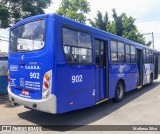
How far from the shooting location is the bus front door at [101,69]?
7.33 meters

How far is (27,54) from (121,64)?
4.86m

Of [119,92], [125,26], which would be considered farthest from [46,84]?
[125,26]

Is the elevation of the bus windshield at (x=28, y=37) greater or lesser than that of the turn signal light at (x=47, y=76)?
greater

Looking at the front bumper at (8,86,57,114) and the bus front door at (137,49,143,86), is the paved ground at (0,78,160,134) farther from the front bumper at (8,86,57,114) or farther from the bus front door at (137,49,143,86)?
the bus front door at (137,49,143,86)

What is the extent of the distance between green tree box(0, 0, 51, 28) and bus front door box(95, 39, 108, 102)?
6.28 meters

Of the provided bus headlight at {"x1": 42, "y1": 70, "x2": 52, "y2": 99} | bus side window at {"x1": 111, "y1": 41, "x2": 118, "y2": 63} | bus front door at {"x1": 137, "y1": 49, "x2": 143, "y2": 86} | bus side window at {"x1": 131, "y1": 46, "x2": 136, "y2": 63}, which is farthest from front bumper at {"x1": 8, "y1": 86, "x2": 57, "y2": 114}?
bus front door at {"x1": 137, "y1": 49, "x2": 143, "y2": 86}

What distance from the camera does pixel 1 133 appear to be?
5.42 metres

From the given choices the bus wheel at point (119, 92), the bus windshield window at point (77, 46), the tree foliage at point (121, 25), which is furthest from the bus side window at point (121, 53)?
the tree foliage at point (121, 25)

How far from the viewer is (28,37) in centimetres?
607

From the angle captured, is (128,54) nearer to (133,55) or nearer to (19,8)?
(133,55)

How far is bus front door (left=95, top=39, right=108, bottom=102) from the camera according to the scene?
7.33 m

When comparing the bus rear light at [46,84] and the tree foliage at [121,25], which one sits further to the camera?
the tree foliage at [121,25]

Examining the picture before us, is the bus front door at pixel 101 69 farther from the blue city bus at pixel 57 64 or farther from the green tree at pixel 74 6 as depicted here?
the green tree at pixel 74 6

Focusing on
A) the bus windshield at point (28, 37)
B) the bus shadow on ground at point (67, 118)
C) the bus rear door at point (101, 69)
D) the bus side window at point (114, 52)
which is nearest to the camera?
the bus windshield at point (28, 37)
